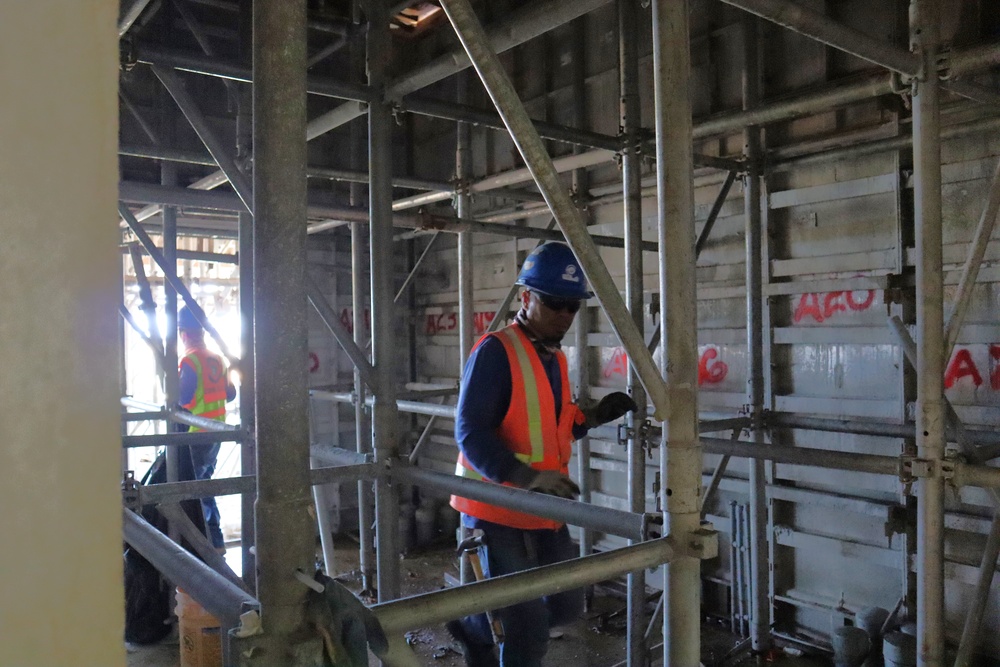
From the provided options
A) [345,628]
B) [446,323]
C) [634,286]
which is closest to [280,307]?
[345,628]

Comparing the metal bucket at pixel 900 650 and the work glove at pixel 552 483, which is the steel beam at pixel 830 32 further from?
the metal bucket at pixel 900 650

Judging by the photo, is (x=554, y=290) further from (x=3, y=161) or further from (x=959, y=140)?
(x=959, y=140)

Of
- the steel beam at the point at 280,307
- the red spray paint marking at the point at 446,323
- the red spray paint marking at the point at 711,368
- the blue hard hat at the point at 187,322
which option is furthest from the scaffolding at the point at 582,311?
the red spray paint marking at the point at 446,323

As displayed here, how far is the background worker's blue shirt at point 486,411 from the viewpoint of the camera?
2576 mm

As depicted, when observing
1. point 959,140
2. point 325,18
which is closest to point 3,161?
point 325,18

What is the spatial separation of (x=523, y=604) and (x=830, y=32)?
2472 millimetres

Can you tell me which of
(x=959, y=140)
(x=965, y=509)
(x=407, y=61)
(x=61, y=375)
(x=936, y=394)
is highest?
(x=407, y=61)

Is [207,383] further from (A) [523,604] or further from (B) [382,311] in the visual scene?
(A) [523,604]

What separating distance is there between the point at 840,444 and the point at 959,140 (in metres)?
2.18

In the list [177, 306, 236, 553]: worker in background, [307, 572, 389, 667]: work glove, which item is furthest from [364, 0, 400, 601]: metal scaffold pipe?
[177, 306, 236, 553]: worker in background

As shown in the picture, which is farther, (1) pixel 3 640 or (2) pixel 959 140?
(2) pixel 959 140

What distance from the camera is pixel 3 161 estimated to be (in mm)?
569

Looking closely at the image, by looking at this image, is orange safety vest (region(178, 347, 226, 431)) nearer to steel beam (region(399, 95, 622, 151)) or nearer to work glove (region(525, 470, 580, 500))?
steel beam (region(399, 95, 622, 151))

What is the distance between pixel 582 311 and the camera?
6488 mm
